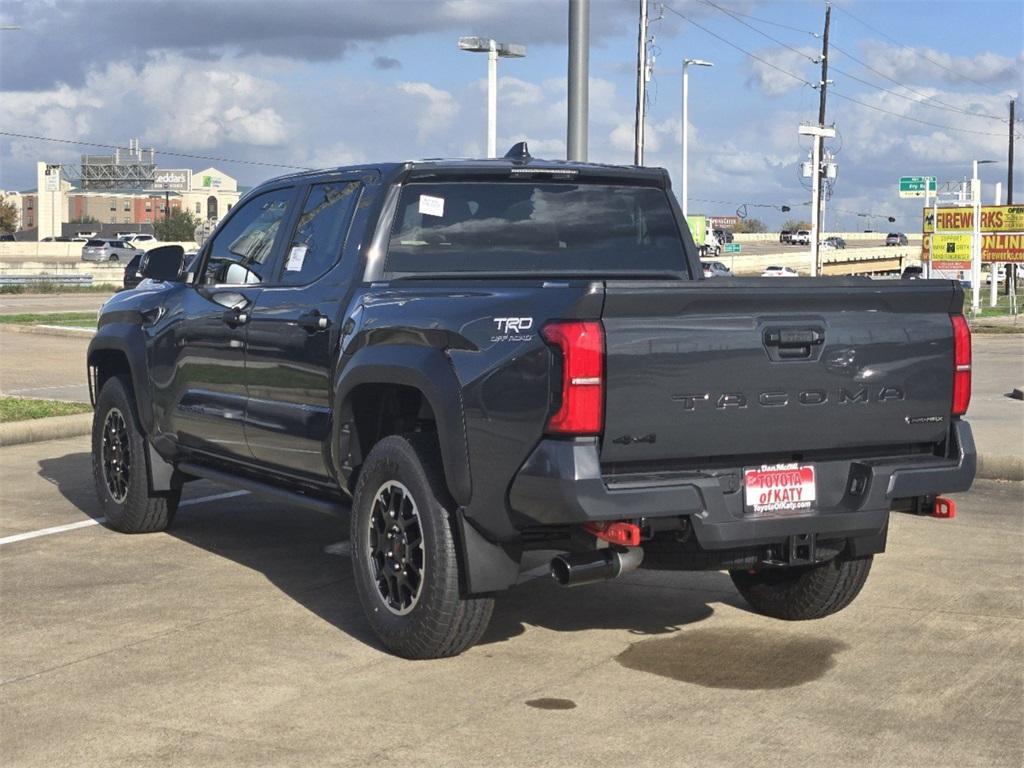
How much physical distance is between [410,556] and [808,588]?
6.29ft

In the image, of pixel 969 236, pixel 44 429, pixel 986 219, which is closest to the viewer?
pixel 44 429

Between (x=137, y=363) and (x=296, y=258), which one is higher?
(x=296, y=258)

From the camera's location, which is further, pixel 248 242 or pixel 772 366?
pixel 248 242

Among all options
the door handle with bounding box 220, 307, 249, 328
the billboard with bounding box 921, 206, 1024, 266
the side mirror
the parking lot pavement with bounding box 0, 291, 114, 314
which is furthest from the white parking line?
the billboard with bounding box 921, 206, 1024, 266

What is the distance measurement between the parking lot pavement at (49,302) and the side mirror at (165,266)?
95.7 feet

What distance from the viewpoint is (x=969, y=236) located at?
46562 millimetres

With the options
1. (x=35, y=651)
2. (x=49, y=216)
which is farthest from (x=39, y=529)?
(x=49, y=216)

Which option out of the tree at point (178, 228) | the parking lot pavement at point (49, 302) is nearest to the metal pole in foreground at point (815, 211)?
the parking lot pavement at point (49, 302)

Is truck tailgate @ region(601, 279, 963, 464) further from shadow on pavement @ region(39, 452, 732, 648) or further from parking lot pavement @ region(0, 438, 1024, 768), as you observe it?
shadow on pavement @ region(39, 452, 732, 648)

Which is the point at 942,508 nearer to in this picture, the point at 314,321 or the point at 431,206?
the point at 431,206

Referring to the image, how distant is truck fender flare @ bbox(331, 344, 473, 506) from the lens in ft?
18.9

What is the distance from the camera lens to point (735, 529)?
559cm

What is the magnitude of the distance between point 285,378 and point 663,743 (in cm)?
294

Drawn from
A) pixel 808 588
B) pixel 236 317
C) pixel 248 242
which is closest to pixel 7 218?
pixel 248 242
